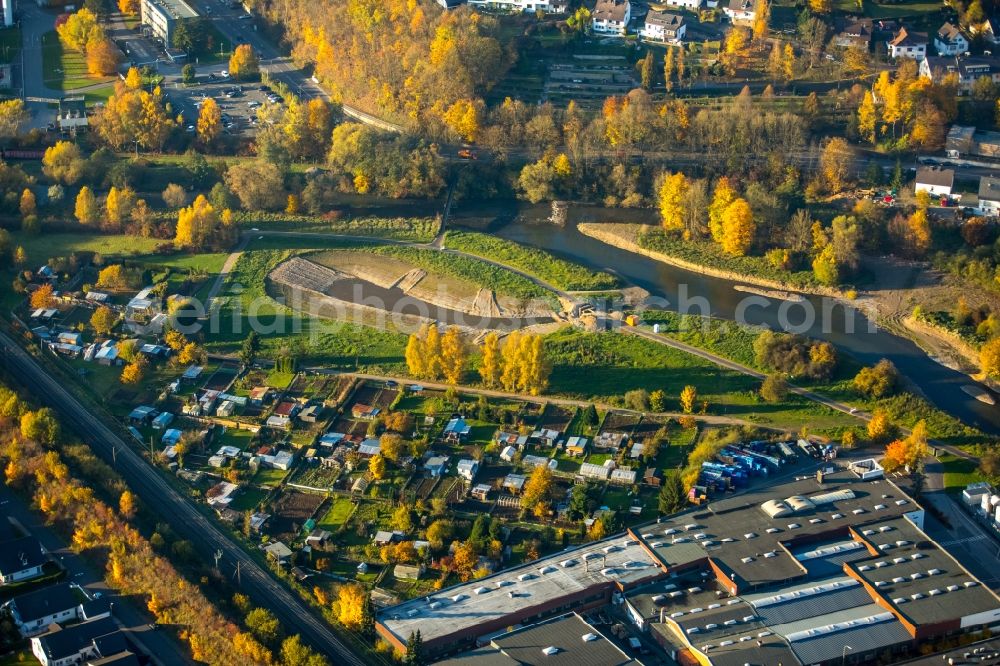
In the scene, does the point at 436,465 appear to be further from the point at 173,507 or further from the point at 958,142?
the point at 958,142

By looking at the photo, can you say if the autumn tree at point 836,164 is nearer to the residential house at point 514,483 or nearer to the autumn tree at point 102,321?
the residential house at point 514,483

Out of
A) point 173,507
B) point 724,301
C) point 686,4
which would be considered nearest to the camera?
point 173,507

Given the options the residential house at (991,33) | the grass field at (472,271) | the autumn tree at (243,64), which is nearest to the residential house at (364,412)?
the grass field at (472,271)

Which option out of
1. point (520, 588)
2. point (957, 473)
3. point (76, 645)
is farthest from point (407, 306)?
point (76, 645)

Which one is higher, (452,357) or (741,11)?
(741,11)

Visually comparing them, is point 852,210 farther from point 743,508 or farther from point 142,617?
point 142,617

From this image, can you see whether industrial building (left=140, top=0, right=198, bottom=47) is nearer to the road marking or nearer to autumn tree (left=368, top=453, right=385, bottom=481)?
autumn tree (left=368, top=453, right=385, bottom=481)
